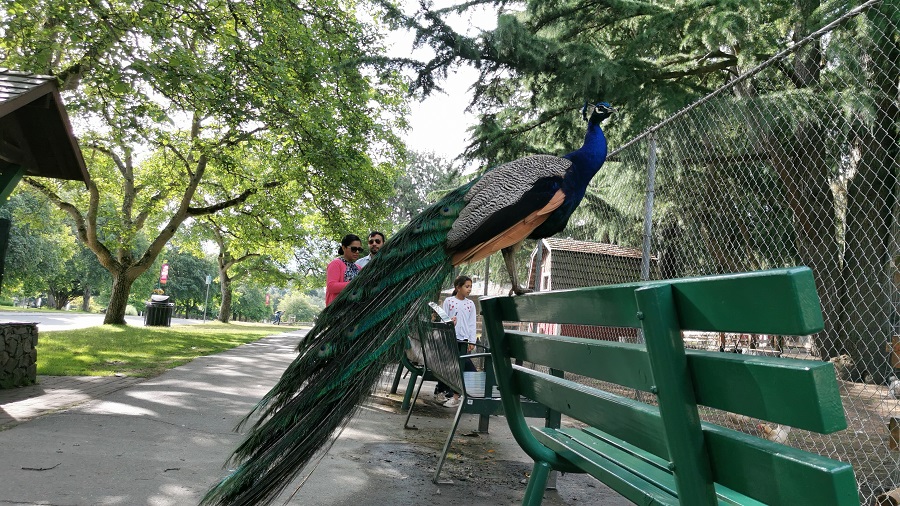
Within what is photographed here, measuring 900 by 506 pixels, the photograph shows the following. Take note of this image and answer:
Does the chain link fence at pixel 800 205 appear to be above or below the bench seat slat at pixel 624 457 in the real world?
above

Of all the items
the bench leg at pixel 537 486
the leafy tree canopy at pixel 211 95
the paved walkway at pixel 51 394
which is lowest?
the paved walkway at pixel 51 394

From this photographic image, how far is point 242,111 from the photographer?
10570 mm

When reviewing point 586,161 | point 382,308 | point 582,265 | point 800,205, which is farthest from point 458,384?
point 582,265

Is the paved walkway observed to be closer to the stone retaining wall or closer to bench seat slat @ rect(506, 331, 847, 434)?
the stone retaining wall

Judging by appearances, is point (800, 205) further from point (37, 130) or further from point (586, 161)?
point (37, 130)

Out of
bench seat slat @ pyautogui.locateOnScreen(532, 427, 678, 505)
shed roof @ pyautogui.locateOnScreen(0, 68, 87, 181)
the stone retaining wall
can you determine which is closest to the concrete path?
the stone retaining wall

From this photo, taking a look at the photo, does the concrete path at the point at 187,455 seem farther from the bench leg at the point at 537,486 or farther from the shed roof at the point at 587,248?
the shed roof at the point at 587,248

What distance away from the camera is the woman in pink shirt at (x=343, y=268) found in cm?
587

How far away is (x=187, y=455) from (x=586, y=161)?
3284mm

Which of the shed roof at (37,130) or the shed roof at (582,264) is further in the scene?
the shed roof at (582,264)

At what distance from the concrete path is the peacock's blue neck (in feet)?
6.51

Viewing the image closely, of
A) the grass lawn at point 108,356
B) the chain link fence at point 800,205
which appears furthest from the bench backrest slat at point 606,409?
the grass lawn at point 108,356

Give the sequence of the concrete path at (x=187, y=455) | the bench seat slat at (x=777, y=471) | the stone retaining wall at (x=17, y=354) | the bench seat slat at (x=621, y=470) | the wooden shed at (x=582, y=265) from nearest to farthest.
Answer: the bench seat slat at (x=777, y=471)
the bench seat slat at (x=621, y=470)
the concrete path at (x=187, y=455)
the stone retaining wall at (x=17, y=354)
the wooden shed at (x=582, y=265)

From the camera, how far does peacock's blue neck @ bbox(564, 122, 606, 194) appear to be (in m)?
4.18
